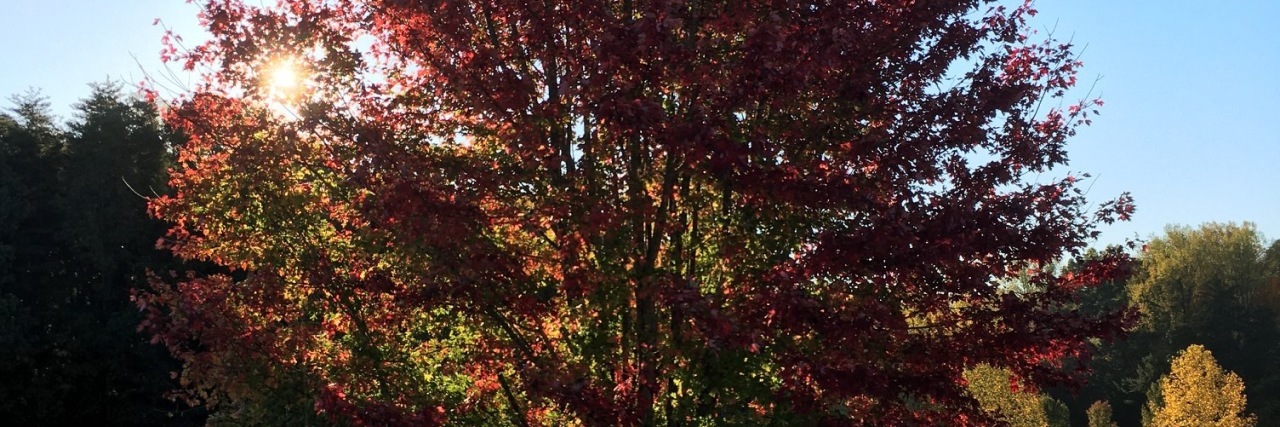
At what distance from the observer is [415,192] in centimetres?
714

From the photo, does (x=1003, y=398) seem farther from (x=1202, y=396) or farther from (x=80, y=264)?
(x=80, y=264)

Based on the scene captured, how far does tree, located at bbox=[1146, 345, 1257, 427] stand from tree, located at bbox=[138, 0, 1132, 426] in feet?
96.5

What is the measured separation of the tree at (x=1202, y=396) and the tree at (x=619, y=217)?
2940cm

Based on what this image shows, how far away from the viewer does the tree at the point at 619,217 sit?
23.6 feet

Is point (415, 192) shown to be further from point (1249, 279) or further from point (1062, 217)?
point (1249, 279)

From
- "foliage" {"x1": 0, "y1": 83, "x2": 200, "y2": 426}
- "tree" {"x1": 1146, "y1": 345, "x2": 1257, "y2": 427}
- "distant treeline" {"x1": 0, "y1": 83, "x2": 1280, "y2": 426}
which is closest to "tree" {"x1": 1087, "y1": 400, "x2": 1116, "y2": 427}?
"distant treeline" {"x1": 0, "y1": 83, "x2": 1280, "y2": 426}

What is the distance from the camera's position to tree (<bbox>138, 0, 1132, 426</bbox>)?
7.20 meters

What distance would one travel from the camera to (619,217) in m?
7.29

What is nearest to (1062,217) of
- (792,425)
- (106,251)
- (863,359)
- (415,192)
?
(863,359)

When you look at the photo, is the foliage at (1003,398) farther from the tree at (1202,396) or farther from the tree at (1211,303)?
the tree at (1211,303)

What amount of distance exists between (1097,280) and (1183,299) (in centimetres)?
5755

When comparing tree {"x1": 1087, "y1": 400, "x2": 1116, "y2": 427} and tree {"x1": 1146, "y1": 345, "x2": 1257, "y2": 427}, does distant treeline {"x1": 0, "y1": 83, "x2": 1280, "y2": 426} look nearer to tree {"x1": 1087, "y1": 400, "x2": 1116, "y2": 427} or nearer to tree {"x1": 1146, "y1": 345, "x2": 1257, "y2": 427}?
tree {"x1": 1146, "y1": 345, "x2": 1257, "y2": 427}

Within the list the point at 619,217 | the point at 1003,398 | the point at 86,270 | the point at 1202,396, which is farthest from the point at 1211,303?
the point at 619,217

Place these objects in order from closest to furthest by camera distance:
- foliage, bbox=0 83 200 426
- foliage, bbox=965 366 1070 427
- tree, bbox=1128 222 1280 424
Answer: foliage, bbox=0 83 200 426, foliage, bbox=965 366 1070 427, tree, bbox=1128 222 1280 424
